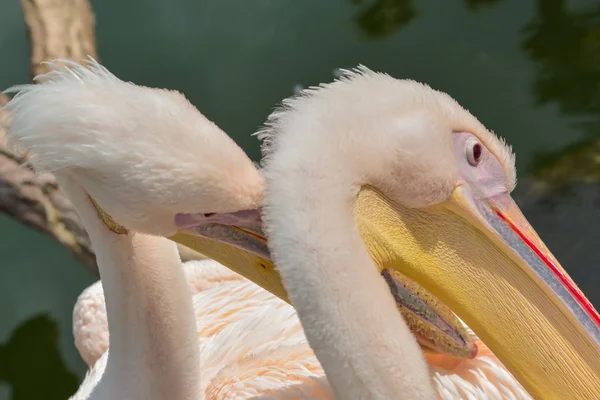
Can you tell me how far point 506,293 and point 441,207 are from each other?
0.81ft

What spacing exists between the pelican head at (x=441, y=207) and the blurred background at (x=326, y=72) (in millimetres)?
2251

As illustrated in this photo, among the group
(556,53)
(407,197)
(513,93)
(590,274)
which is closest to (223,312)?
(407,197)

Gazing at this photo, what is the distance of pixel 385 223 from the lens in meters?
1.72

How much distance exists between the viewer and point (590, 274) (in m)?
3.81

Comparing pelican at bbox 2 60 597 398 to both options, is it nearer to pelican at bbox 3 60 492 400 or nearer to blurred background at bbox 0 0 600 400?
pelican at bbox 3 60 492 400

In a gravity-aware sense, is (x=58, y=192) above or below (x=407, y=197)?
above

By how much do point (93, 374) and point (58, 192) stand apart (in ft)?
4.11

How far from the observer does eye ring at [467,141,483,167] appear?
1754 mm

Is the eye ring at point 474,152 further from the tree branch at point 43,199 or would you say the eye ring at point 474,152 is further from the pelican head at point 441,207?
the tree branch at point 43,199

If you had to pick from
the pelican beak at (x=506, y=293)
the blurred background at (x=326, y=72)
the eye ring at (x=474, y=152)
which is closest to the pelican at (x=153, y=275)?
the pelican beak at (x=506, y=293)

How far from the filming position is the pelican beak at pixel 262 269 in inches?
71.6

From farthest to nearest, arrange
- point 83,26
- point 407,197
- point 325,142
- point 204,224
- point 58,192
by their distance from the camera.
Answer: point 83,26 < point 58,192 < point 204,224 < point 407,197 < point 325,142

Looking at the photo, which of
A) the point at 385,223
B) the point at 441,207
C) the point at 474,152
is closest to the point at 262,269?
the point at 385,223

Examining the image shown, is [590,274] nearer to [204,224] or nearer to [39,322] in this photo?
[204,224]
